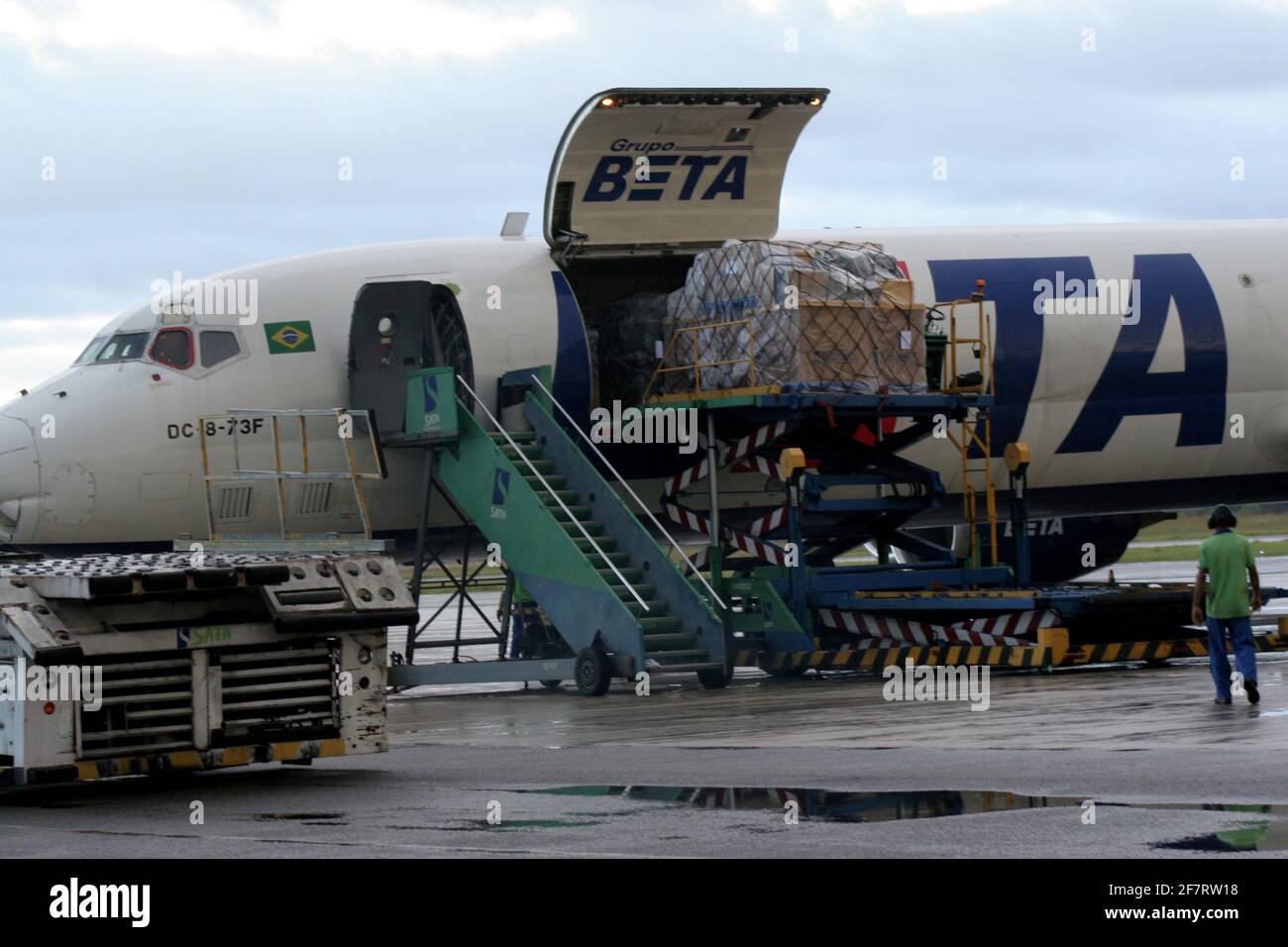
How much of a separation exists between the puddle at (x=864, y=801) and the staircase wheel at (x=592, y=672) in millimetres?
8204

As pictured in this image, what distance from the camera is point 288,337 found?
70.9ft

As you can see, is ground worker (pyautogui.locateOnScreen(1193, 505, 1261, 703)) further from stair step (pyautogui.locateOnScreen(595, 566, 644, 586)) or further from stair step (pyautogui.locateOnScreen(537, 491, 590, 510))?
stair step (pyautogui.locateOnScreen(537, 491, 590, 510))

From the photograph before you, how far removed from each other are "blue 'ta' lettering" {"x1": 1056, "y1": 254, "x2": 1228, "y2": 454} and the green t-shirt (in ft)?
24.9

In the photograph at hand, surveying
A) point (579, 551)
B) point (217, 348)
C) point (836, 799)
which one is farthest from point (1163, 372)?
point (836, 799)

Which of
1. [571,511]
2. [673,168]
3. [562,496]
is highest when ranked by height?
[673,168]

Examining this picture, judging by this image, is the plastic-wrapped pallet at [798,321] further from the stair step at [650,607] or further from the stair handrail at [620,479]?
the stair step at [650,607]

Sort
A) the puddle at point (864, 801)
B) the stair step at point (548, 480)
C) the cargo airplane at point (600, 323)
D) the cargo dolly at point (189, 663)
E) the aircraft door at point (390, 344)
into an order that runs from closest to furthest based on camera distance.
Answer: the puddle at point (864, 801) < the cargo dolly at point (189, 663) < the cargo airplane at point (600, 323) < the stair step at point (548, 480) < the aircraft door at point (390, 344)

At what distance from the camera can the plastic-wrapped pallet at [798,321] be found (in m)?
20.6

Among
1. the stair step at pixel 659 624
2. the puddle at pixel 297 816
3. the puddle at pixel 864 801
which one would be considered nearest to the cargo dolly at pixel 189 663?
the puddle at pixel 297 816

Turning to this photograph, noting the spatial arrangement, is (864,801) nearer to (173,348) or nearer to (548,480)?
(548,480)

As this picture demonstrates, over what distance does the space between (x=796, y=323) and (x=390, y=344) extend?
16.1 ft

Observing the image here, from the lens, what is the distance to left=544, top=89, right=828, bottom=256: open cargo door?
70.7 ft

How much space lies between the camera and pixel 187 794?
1235 cm
